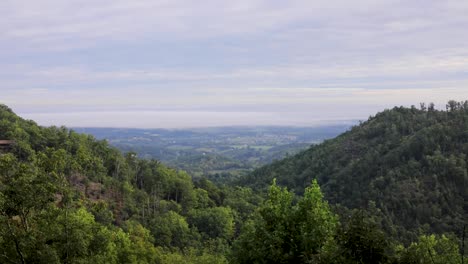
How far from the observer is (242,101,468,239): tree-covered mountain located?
83.6 meters

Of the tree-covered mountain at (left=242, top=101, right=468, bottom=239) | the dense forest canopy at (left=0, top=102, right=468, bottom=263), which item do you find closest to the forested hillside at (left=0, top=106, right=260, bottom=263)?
the dense forest canopy at (left=0, top=102, right=468, bottom=263)

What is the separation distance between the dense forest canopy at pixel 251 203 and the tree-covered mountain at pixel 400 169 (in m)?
0.31

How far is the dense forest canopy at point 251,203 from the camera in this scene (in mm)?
14953

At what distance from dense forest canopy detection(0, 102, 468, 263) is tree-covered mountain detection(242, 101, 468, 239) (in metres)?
0.31

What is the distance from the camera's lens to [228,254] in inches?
658

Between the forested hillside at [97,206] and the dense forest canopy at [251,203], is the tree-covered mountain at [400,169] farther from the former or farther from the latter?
the forested hillside at [97,206]

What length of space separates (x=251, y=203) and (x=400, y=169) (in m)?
A: 37.7

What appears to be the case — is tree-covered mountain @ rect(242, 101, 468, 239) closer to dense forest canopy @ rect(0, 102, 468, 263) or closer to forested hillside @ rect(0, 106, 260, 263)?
dense forest canopy @ rect(0, 102, 468, 263)

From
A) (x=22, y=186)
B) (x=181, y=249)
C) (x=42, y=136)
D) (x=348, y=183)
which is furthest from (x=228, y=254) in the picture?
(x=348, y=183)

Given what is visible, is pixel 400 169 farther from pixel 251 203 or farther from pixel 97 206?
pixel 97 206

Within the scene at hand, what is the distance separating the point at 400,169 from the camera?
3915 inches

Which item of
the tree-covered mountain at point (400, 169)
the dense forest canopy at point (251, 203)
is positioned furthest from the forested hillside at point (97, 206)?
the tree-covered mountain at point (400, 169)

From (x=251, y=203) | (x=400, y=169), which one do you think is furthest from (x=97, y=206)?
(x=400, y=169)

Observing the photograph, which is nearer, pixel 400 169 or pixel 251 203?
pixel 251 203
